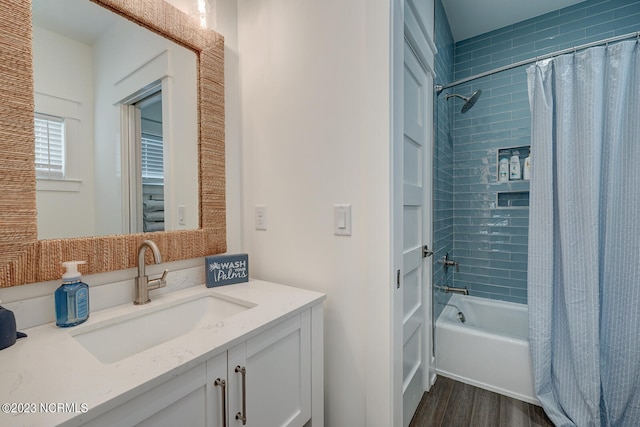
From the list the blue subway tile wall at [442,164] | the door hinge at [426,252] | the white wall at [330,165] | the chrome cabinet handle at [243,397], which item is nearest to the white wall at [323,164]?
the white wall at [330,165]

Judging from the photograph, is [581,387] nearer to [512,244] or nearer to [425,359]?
[425,359]

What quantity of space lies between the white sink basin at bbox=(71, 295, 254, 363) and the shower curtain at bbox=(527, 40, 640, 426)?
1689 mm

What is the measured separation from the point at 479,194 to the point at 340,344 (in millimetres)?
1956

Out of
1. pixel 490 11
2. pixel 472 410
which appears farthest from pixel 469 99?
pixel 472 410

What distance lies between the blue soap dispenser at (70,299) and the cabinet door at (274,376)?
0.49 m

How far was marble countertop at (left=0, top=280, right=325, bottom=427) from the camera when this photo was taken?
1.53 feet

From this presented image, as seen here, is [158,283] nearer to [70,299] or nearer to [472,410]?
[70,299]

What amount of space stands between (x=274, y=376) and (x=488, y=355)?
1.55 metres

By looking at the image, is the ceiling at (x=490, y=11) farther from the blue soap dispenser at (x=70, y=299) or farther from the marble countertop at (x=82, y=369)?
the blue soap dispenser at (x=70, y=299)

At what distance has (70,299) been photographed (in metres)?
0.79

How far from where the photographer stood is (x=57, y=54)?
862 millimetres

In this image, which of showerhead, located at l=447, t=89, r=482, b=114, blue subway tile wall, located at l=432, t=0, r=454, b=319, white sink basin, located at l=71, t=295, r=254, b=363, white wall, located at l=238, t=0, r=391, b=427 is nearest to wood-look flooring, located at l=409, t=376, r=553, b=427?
blue subway tile wall, located at l=432, t=0, r=454, b=319

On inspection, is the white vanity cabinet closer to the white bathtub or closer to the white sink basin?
the white sink basin

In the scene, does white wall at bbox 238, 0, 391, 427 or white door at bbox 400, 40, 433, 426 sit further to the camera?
white door at bbox 400, 40, 433, 426
